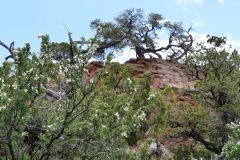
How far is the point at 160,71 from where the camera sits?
3478 centimetres

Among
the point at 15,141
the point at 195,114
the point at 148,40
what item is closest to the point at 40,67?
the point at 15,141

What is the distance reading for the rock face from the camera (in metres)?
32.7

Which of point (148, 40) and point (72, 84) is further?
point (148, 40)

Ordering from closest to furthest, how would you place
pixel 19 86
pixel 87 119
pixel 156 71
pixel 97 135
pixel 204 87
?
pixel 19 86 → pixel 97 135 → pixel 87 119 → pixel 204 87 → pixel 156 71

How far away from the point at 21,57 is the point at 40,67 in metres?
0.45

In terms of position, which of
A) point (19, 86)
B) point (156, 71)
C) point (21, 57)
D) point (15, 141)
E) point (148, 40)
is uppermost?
point (148, 40)

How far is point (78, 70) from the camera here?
919 cm

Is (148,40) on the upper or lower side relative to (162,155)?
upper

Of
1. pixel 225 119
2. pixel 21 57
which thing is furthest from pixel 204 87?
pixel 21 57

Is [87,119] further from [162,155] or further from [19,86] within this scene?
[162,155]

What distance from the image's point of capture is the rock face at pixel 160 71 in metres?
32.7

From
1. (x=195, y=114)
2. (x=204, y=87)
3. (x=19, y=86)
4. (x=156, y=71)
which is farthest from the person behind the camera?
(x=156, y=71)

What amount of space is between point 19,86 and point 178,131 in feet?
39.7

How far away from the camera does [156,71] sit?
3472 cm
